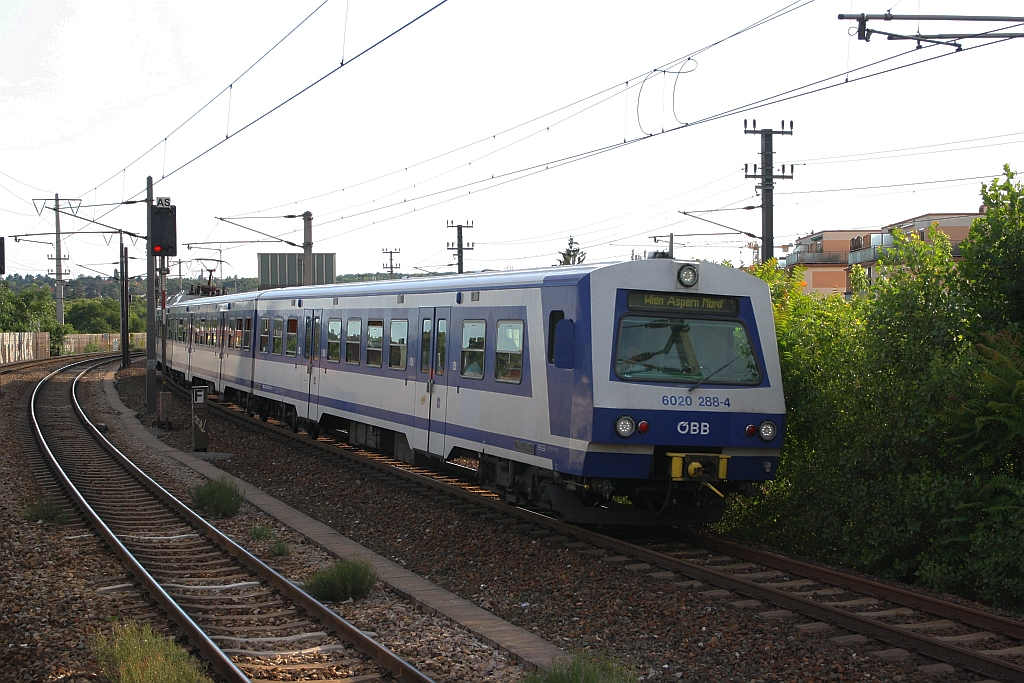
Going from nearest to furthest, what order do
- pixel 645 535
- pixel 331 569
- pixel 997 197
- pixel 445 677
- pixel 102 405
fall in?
pixel 445 677, pixel 331 569, pixel 997 197, pixel 645 535, pixel 102 405

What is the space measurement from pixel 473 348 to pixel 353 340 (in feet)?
15.8

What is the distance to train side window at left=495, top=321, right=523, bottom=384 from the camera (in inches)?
440

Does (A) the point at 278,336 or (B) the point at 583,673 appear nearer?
(B) the point at 583,673

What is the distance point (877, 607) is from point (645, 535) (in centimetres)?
331

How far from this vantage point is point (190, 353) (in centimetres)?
3216

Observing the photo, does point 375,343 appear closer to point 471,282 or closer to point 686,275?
point 471,282

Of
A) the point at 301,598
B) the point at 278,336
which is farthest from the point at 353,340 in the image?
the point at 301,598

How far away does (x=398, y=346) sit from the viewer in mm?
14664

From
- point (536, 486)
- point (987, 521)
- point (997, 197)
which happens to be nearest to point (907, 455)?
point (987, 521)

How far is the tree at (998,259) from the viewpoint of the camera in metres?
9.37

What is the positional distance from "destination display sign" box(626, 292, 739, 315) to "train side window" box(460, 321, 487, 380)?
99.8 inches

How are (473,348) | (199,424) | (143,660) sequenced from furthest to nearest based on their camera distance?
1. (199,424)
2. (473,348)
3. (143,660)

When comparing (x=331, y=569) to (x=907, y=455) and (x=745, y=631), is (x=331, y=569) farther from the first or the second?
(x=907, y=455)

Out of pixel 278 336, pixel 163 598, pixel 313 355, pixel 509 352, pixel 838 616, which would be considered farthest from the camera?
pixel 278 336
